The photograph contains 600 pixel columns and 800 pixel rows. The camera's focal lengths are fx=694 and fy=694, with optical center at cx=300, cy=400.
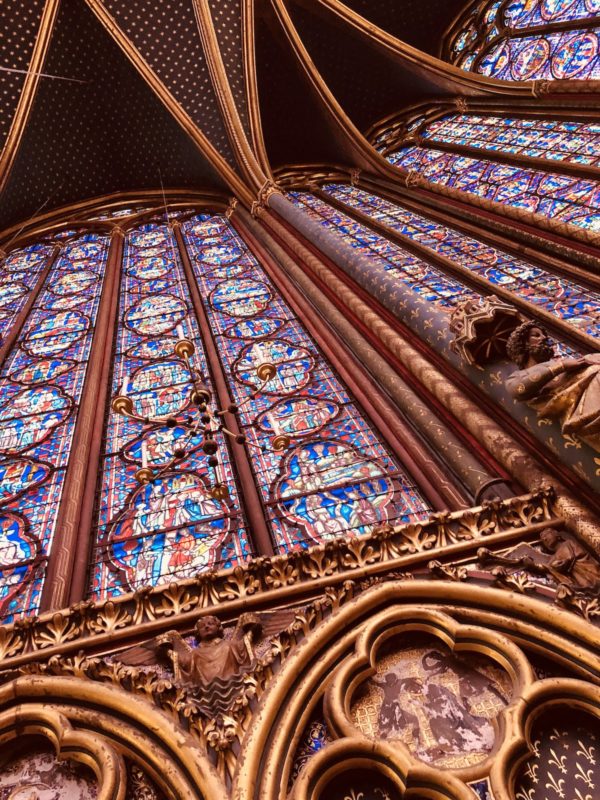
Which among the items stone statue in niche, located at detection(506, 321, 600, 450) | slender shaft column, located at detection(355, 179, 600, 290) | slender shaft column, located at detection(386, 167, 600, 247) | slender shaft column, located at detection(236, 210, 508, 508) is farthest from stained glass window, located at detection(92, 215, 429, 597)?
slender shaft column, located at detection(386, 167, 600, 247)

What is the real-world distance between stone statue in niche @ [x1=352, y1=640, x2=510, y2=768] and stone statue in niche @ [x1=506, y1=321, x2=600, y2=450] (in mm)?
1091

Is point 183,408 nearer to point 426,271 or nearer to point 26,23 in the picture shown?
point 426,271

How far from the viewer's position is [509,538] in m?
3.27

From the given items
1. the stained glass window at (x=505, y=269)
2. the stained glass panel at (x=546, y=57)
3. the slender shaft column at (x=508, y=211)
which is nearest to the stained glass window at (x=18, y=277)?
the stained glass window at (x=505, y=269)

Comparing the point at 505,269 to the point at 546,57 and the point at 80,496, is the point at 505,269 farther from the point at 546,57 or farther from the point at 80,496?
the point at 546,57

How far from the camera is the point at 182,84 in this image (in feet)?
41.9

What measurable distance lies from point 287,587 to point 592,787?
1407 mm

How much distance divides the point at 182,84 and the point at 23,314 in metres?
6.19

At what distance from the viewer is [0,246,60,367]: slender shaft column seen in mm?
7872

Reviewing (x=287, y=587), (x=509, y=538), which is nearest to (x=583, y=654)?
(x=509, y=538)

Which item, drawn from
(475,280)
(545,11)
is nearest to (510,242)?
(475,280)

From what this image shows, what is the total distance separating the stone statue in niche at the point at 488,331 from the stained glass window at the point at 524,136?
4964 millimetres

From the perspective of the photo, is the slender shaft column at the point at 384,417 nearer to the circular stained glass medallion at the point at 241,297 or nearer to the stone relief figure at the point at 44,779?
the circular stained glass medallion at the point at 241,297

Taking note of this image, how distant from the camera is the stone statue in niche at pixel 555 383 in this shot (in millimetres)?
3025
